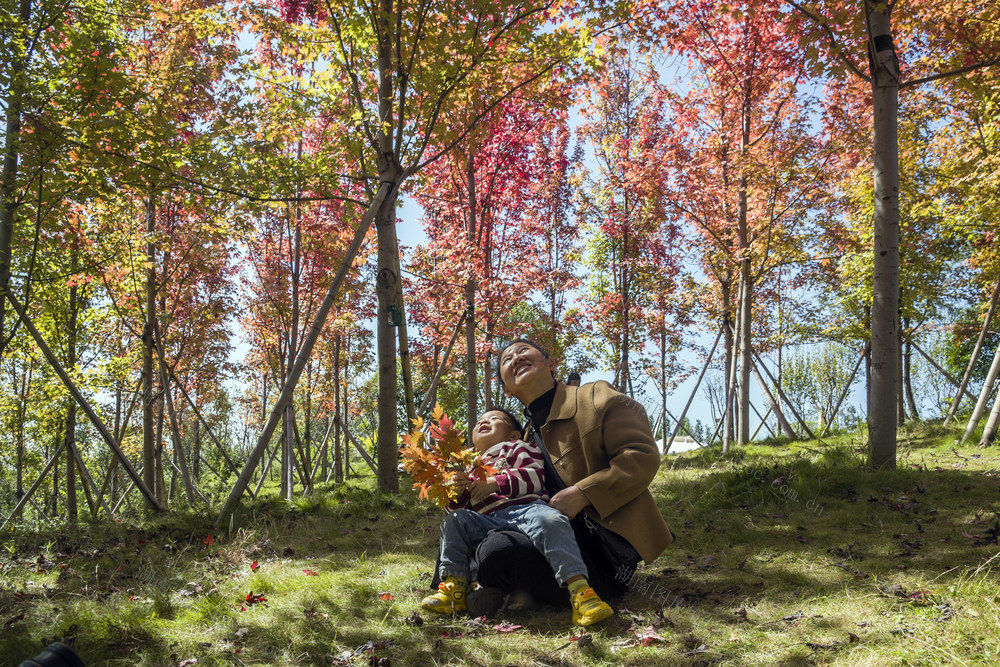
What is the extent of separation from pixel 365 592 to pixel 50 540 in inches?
149

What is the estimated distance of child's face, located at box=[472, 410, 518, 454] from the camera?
11.9 feet

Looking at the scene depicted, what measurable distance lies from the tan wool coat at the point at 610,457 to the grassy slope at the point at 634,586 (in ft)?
1.34

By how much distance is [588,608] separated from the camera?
272 cm

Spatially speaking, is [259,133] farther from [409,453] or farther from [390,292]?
[409,453]

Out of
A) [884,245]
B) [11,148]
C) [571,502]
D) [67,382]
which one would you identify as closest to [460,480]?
[571,502]

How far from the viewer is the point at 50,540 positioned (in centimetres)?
535

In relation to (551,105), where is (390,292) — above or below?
below

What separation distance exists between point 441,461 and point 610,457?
35.5 inches

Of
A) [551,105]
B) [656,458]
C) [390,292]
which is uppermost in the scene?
[551,105]

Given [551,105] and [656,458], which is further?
[551,105]

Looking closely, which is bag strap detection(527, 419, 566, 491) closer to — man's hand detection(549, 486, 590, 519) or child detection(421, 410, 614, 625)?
child detection(421, 410, 614, 625)

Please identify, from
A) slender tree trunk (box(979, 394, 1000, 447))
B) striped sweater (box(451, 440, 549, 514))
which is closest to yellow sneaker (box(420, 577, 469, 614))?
striped sweater (box(451, 440, 549, 514))

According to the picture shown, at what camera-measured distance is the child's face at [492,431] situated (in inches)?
143

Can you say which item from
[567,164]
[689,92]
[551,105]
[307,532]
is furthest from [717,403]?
[307,532]
